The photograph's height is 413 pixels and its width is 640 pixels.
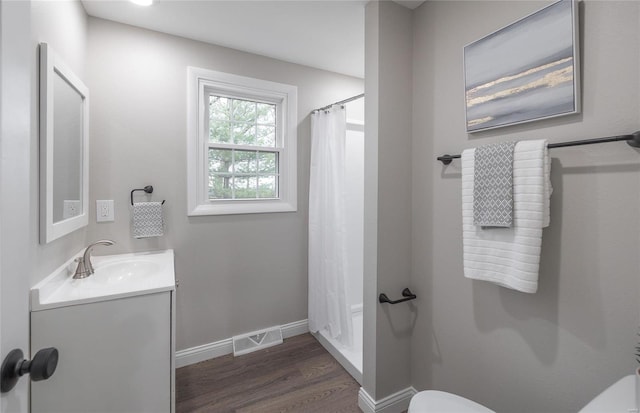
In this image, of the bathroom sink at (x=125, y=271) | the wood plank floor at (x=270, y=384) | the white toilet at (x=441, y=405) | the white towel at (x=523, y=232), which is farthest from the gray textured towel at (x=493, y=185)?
the bathroom sink at (x=125, y=271)

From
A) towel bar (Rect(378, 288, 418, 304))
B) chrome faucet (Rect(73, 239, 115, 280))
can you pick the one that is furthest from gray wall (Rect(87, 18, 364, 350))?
towel bar (Rect(378, 288, 418, 304))

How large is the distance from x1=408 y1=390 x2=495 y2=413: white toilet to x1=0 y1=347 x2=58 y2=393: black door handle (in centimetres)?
123

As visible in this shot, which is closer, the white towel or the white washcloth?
the white towel

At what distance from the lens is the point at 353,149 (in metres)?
2.82

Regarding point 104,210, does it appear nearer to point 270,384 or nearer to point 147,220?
point 147,220

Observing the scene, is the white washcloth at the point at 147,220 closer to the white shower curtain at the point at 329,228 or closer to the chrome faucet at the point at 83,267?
the chrome faucet at the point at 83,267

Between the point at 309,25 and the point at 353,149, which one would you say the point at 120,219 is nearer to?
the point at 309,25

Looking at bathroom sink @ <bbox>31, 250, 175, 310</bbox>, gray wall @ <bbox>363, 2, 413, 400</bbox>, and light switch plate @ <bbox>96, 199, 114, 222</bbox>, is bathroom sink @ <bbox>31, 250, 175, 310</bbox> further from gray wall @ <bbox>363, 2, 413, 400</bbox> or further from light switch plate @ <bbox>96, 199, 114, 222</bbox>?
gray wall @ <bbox>363, 2, 413, 400</bbox>

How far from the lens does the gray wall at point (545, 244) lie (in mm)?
961

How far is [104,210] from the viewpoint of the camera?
1837 millimetres

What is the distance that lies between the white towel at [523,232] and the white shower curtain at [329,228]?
45.4 inches

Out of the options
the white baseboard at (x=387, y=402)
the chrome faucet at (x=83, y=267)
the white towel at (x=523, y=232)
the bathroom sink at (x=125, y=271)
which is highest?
the white towel at (x=523, y=232)

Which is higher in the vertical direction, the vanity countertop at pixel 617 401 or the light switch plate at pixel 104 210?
the light switch plate at pixel 104 210

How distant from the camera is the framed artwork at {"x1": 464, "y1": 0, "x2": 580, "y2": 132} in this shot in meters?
1.04
